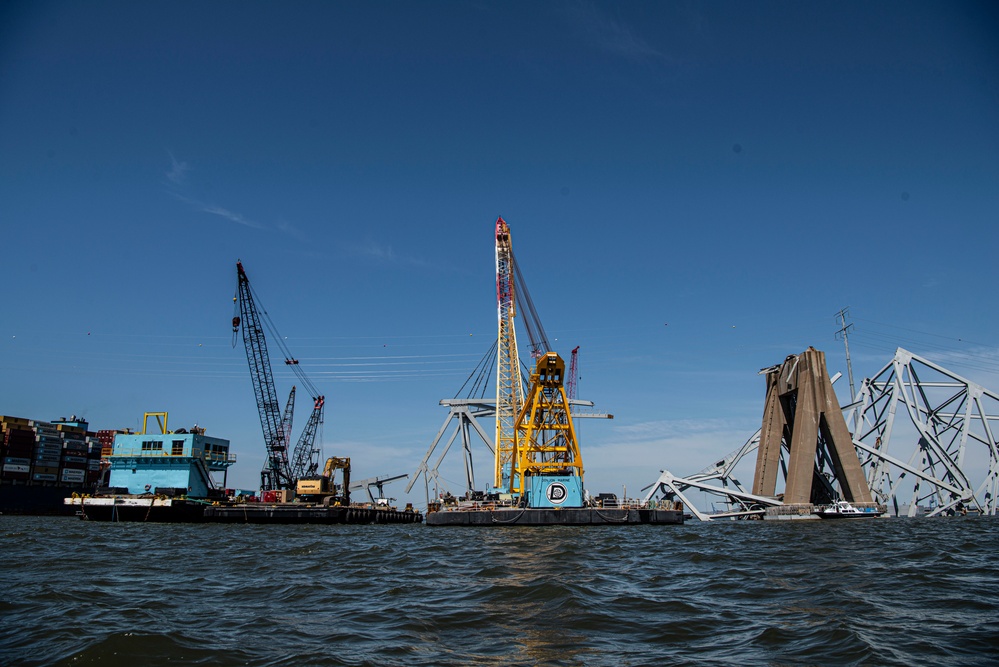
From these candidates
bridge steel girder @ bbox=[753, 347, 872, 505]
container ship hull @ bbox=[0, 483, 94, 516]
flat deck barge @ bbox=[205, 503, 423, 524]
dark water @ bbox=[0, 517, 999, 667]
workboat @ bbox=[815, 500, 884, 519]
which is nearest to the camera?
dark water @ bbox=[0, 517, 999, 667]

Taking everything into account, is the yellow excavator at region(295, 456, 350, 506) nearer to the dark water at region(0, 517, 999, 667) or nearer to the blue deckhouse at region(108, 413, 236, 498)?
the blue deckhouse at region(108, 413, 236, 498)

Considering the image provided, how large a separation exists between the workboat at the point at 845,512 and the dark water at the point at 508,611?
5573 centimetres

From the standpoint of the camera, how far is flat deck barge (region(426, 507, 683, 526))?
6500 centimetres

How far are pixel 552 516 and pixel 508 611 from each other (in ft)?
168

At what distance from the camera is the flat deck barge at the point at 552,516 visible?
65.0 meters

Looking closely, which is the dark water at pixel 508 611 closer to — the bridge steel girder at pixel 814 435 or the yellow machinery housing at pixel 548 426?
the yellow machinery housing at pixel 548 426

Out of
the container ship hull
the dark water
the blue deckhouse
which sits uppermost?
the blue deckhouse

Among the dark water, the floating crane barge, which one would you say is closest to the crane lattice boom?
the floating crane barge

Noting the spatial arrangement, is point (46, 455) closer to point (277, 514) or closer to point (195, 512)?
point (195, 512)

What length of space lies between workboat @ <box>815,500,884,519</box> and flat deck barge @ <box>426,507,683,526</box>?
20153 mm

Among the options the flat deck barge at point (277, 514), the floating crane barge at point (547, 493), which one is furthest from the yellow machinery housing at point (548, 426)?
the flat deck barge at point (277, 514)

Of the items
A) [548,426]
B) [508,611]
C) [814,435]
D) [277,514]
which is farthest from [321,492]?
[508,611]

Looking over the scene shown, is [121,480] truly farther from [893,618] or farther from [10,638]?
[893,618]

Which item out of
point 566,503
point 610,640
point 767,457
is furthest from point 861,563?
point 767,457
